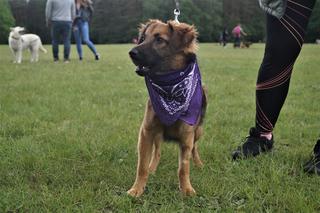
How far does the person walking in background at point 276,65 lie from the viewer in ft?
11.1

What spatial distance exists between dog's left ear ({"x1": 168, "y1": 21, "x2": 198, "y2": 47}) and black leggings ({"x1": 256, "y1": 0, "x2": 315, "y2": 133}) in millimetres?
936

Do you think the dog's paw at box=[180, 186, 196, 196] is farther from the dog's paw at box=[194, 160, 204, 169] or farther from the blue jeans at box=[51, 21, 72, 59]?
the blue jeans at box=[51, 21, 72, 59]

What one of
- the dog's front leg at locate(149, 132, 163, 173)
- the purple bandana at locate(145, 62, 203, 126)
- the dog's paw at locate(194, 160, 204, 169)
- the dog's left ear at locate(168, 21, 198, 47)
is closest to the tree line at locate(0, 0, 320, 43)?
the dog's paw at locate(194, 160, 204, 169)

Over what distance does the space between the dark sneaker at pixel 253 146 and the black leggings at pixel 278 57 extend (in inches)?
3.0

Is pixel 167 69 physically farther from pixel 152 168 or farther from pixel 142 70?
pixel 152 168

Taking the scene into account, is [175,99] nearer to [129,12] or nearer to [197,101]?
[197,101]

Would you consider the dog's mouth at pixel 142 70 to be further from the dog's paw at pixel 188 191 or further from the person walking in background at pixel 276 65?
the person walking in background at pixel 276 65

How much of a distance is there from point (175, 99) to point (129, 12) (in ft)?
172

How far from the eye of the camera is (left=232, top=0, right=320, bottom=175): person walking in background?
3.38 metres

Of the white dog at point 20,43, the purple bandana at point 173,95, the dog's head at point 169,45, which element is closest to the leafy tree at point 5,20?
the white dog at point 20,43

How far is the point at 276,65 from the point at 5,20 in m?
48.4

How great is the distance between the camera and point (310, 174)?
3.21m

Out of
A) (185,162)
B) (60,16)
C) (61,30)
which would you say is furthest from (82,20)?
(185,162)

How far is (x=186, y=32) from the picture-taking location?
289 centimetres
